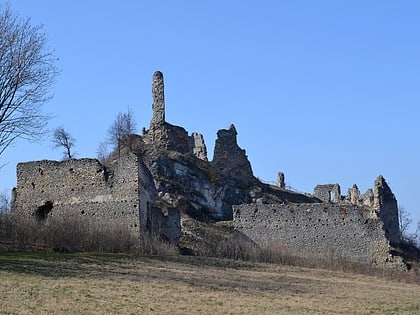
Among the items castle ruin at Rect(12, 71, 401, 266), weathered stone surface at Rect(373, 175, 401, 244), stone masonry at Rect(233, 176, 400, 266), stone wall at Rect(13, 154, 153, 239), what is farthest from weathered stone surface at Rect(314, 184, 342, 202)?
stone wall at Rect(13, 154, 153, 239)

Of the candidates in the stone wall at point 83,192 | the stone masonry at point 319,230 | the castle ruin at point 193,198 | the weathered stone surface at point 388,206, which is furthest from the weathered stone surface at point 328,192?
the stone wall at point 83,192

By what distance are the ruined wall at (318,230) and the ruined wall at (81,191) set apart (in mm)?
7553

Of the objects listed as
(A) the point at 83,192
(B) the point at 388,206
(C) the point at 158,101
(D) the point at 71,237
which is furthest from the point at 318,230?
(D) the point at 71,237

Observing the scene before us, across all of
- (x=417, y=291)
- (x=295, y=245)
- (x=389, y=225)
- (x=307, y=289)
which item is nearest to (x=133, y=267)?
(x=307, y=289)

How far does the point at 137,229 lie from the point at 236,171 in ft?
49.0

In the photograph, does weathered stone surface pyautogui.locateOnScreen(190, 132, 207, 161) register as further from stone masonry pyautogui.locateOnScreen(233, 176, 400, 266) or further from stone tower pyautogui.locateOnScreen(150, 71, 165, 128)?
stone masonry pyautogui.locateOnScreen(233, 176, 400, 266)

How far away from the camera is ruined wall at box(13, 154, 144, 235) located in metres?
31.8

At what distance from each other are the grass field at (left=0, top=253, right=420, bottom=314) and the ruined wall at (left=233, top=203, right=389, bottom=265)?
830 cm

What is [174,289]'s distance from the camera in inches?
789

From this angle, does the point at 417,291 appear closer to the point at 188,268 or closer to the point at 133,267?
the point at 188,268

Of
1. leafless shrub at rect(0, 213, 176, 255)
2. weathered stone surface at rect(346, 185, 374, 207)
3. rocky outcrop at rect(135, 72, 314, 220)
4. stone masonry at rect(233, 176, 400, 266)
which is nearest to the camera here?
leafless shrub at rect(0, 213, 176, 255)

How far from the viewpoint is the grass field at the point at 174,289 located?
55.4 ft

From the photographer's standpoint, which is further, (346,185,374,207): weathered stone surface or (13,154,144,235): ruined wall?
(346,185,374,207): weathered stone surface

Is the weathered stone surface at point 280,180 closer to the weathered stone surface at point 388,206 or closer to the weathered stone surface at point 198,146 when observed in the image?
the weathered stone surface at point 198,146
